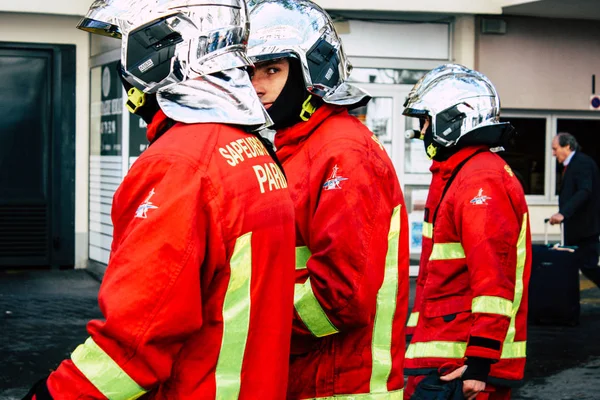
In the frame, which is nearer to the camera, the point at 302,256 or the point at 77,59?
the point at 302,256

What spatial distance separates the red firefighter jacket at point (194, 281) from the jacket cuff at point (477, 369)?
160 cm

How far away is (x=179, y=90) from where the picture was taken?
235cm

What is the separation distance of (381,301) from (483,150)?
58.9 inches

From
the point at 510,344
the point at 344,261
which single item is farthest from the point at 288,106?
the point at 510,344

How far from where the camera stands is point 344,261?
298 centimetres

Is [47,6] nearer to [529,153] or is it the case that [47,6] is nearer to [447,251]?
[529,153]

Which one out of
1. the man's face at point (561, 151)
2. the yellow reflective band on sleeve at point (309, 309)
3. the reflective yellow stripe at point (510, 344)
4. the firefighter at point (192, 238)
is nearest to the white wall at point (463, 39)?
the man's face at point (561, 151)

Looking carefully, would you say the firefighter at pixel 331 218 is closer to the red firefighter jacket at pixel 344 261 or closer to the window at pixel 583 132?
the red firefighter jacket at pixel 344 261

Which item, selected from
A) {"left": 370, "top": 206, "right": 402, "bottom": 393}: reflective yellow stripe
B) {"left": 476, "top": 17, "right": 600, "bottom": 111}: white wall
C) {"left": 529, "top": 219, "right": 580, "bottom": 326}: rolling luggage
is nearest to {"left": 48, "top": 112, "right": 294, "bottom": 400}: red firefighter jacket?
{"left": 370, "top": 206, "right": 402, "bottom": 393}: reflective yellow stripe

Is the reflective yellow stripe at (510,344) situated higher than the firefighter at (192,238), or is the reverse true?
the firefighter at (192,238)

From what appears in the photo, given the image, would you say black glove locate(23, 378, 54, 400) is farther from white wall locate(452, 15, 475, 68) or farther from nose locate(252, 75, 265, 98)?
white wall locate(452, 15, 475, 68)

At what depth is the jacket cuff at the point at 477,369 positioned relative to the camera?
392 cm

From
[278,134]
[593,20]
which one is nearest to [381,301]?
[278,134]

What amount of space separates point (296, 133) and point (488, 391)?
1.54 metres
